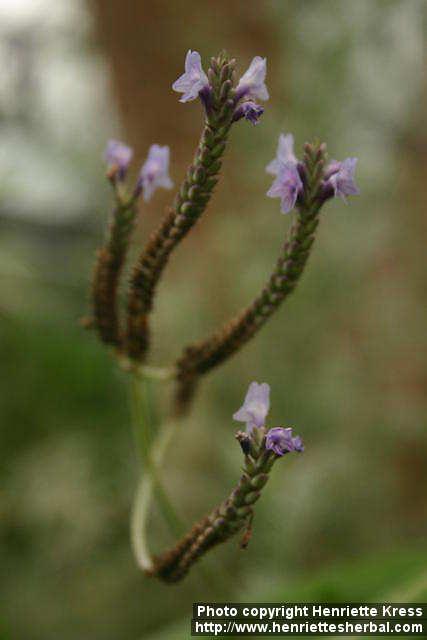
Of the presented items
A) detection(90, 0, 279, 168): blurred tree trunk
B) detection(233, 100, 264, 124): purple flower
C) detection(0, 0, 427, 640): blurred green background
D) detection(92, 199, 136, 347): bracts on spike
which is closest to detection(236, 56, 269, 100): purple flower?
detection(233, 100, 264, 124): purple flower

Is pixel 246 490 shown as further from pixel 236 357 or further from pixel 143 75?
pixel 143 75

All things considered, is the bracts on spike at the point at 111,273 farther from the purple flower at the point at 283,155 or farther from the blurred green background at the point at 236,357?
the blurred green background at the point at 236,357

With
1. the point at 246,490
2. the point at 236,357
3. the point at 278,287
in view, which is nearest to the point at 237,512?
the point at 246,490

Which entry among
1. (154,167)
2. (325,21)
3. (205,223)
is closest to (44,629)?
(154,167)

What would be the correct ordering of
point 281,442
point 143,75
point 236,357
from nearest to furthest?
point 281,442 → point 236,357 → point 143,75

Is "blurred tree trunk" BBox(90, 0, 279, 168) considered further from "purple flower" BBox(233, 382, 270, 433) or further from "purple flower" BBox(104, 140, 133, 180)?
"purple flower" BBox(233, 382, 270, 433)

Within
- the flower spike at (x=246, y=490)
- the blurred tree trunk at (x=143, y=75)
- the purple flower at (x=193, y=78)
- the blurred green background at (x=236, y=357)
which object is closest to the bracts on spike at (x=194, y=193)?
the purple flower at (x=193, y=78)
